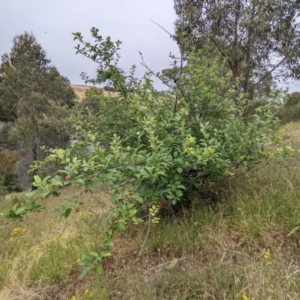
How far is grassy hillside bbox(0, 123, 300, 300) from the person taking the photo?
1625 millimetres

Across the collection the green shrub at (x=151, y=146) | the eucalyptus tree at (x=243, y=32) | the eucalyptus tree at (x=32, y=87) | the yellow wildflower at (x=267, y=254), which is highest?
the eucalyptus tree at (x=32, y=87)

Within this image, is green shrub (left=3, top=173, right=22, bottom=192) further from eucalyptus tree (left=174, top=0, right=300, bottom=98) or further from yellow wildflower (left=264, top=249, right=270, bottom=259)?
yellow wildflower (left=264, top=249, right=270, bottom=259)

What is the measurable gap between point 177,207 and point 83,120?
54.4 inches

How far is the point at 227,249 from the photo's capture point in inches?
75.7

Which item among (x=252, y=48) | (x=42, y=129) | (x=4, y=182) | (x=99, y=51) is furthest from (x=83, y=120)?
(x=4, y=182)

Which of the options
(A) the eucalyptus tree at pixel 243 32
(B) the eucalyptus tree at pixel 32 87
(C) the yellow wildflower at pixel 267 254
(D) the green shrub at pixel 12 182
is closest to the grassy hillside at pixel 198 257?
(C) the yellow wildflower at pixel 267 254

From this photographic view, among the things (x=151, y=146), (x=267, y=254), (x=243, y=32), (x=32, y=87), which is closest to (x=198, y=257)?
(x=267, y=254)

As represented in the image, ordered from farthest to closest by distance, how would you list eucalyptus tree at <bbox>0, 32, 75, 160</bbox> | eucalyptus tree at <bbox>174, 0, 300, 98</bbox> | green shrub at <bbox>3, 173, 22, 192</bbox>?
green shrub at <bbox>3, 173, 22, 192</bbox>, eucalyptus tree at <bbox>0, 32, 75, 160</bbox>, eucalyptus tree at <bbox>174, 0, 300, 98</bbox>

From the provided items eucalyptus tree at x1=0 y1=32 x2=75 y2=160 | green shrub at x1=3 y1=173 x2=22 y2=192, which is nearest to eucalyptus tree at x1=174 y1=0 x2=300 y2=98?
eucalyptus tree at x1=0 y1=32 x2=75 y2=160

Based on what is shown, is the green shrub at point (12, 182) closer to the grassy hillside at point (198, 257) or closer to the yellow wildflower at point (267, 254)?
the grassy hillside at point (198, 257)

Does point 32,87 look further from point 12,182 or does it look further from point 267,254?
point 267,254

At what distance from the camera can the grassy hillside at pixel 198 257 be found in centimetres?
162

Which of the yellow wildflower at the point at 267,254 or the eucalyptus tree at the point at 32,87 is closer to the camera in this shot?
the yellow wildflower at the point at 267,254

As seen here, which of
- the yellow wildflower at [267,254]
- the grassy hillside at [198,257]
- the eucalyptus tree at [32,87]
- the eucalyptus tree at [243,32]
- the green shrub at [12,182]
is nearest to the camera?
the grassy hillside at [198,257]
